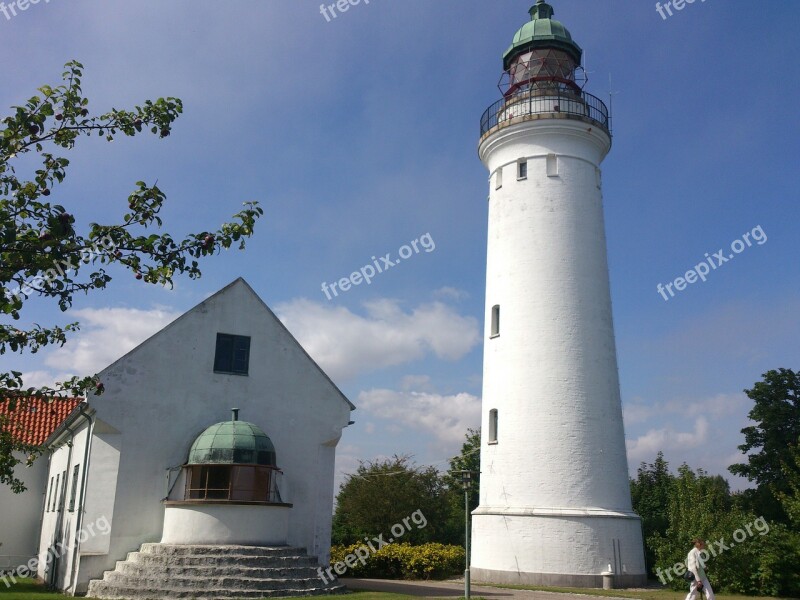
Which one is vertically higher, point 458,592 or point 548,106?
point 548,106

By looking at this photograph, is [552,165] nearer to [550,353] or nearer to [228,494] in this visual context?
[550,353]

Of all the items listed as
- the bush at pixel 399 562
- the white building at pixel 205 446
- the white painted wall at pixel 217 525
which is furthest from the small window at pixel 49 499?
the bush at pixel 399 562

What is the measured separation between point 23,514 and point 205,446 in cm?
1570

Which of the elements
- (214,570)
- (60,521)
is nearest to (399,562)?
(214,570)

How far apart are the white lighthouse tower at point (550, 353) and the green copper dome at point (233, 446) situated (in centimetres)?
900

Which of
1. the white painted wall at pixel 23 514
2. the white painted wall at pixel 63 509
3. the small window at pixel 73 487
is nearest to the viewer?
the white painted wall at pixel 63 509

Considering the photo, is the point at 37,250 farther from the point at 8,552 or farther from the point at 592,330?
the point at 8,552

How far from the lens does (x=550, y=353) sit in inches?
955

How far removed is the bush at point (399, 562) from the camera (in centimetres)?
2617

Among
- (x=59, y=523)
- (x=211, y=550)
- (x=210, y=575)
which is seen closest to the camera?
(x=210, y=575)

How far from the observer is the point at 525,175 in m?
26.5

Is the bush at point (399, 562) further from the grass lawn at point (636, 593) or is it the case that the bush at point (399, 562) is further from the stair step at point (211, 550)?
the stair step at point (211, 550)

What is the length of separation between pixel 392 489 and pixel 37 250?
25730 mm

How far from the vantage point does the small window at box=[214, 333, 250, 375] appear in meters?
20.5
